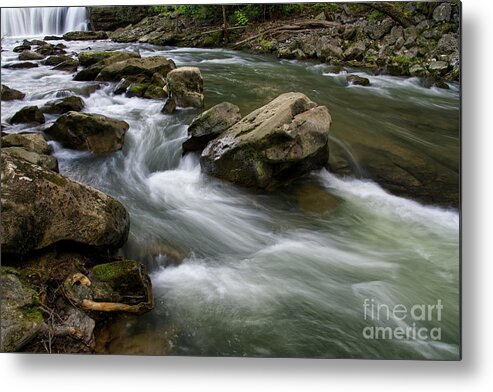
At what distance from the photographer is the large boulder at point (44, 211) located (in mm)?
2180

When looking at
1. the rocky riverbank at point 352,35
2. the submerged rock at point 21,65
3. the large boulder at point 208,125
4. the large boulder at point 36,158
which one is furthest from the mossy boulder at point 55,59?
the large boulder at point 208,125

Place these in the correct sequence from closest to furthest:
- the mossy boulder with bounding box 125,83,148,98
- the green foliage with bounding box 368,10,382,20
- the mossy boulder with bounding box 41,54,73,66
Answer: the green foliage with bounding box 368,10,382,20
the mossy boulder with bounding box 41,54,73,66
the mossy boulder with bounding box 125,83,148,98

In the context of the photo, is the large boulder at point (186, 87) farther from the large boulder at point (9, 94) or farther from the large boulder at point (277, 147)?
the large boulder at point (9, 94)

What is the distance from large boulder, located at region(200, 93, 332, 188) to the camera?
291 cm

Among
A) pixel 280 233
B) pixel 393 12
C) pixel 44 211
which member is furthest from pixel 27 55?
pixel 393 12

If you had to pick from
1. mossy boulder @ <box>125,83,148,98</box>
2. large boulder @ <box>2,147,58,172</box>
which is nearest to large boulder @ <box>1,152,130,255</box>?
large boulder @ <box>2,147,58,172</box>

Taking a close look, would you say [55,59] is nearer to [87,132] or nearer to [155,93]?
[87,132]

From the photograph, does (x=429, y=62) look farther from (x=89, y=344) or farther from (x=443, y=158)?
(x=89, y=344)

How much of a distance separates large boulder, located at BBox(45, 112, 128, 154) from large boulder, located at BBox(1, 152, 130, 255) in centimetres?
70

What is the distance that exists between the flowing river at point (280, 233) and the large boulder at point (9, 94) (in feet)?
0.14

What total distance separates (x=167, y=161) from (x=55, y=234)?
45.7 inches

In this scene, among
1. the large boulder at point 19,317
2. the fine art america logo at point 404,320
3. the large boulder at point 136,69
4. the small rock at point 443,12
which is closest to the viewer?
the large boulder at point 19,317

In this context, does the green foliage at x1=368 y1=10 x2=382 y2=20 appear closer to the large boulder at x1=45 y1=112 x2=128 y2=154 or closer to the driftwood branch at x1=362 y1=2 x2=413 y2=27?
the driftwood branch at x1=362 y1=2 x2=413 y2=27

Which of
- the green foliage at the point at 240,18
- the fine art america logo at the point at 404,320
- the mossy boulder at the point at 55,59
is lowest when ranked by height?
the fine art america logo at the point at 404,320
